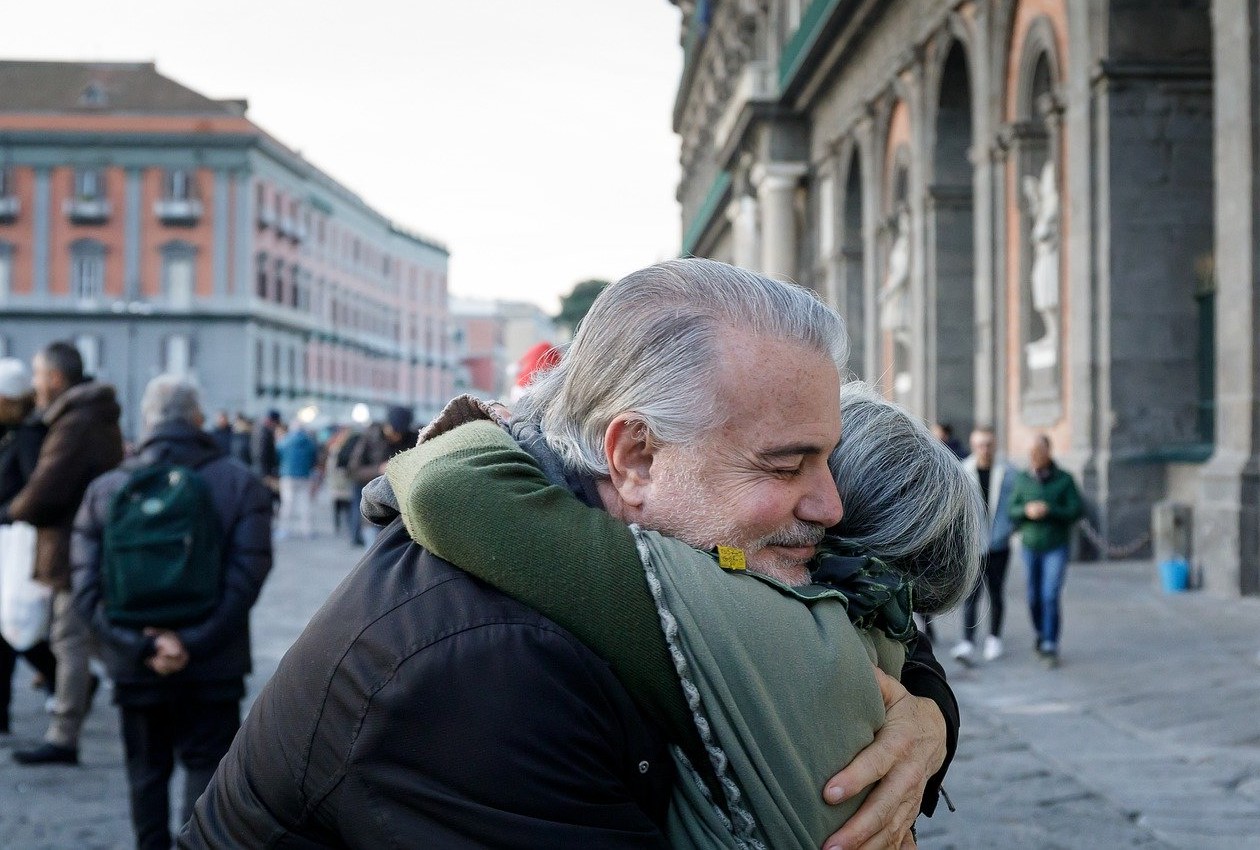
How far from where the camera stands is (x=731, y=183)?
1377 inches

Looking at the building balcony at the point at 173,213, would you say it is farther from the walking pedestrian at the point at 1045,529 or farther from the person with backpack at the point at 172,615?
the person with backpack at the point at 172,615

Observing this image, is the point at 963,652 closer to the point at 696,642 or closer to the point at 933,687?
the point at 933,687

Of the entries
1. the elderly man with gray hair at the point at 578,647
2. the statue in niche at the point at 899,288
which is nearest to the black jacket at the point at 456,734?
the elderly man with gray hair at the point at 578,647

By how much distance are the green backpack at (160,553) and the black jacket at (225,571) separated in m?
0.06

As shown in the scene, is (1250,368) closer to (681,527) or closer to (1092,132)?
(1092,132)

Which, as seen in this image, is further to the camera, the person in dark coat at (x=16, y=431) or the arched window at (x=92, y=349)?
the arched window at (x=92, y=349)

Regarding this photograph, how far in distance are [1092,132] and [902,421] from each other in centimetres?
1352

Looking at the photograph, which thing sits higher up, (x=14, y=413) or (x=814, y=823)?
(x=14, y=413)

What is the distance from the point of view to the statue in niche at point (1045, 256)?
16.2 metres

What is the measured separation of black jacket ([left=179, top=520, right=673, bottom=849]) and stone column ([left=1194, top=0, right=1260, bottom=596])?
431 inches

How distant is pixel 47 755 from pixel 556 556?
20.2 feet

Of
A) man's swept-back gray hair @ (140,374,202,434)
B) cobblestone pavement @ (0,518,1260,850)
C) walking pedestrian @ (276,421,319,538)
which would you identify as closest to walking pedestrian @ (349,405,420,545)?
walking pedestrian @ (276,421,319,538)

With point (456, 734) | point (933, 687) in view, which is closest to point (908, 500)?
point (933, 687)

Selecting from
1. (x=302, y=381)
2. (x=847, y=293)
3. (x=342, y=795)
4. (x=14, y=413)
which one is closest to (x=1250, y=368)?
(x=14, y=413)
